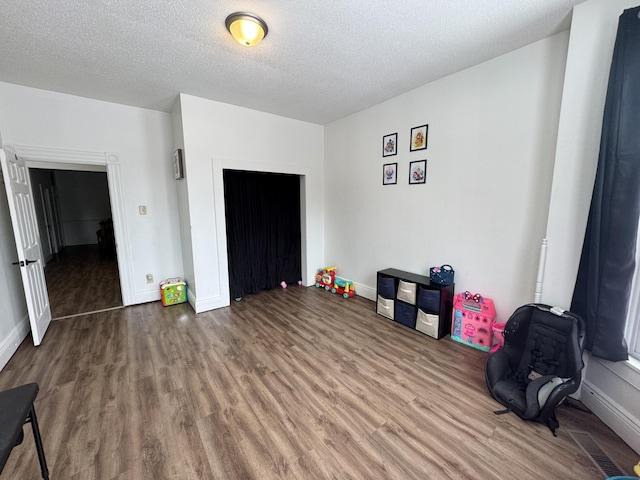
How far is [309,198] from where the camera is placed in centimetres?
435

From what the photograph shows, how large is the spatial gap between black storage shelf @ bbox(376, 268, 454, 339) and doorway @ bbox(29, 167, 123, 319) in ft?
12.0

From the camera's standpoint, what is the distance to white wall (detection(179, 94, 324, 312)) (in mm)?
3207

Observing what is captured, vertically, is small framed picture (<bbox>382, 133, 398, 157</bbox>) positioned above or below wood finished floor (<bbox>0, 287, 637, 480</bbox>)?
above

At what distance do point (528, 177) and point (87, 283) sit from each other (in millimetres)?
6517

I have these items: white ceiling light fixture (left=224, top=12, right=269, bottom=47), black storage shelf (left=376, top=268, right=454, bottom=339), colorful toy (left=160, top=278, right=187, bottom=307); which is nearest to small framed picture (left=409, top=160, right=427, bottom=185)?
black storage shelf (left=376, top=268, right=454, bottom=339)

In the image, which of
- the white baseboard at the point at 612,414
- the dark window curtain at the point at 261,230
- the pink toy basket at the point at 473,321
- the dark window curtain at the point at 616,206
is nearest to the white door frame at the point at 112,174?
the dark window curtain at the point at 261,230

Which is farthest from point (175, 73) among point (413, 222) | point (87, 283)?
point (87, 283)

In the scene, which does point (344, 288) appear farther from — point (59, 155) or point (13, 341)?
point (59, 155)

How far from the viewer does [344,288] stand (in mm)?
4035

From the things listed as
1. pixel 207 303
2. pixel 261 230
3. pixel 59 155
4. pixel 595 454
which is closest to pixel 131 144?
pixel 59 155

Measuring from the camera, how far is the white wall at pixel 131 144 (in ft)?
9.48

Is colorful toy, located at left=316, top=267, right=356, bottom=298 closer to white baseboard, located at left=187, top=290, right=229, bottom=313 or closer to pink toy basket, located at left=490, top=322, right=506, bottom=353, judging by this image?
white baseboard, located at left=187, top=290, right=229, bottom=313

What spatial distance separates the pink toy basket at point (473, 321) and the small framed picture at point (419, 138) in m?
1.71

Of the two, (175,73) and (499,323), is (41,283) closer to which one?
(175,73)
